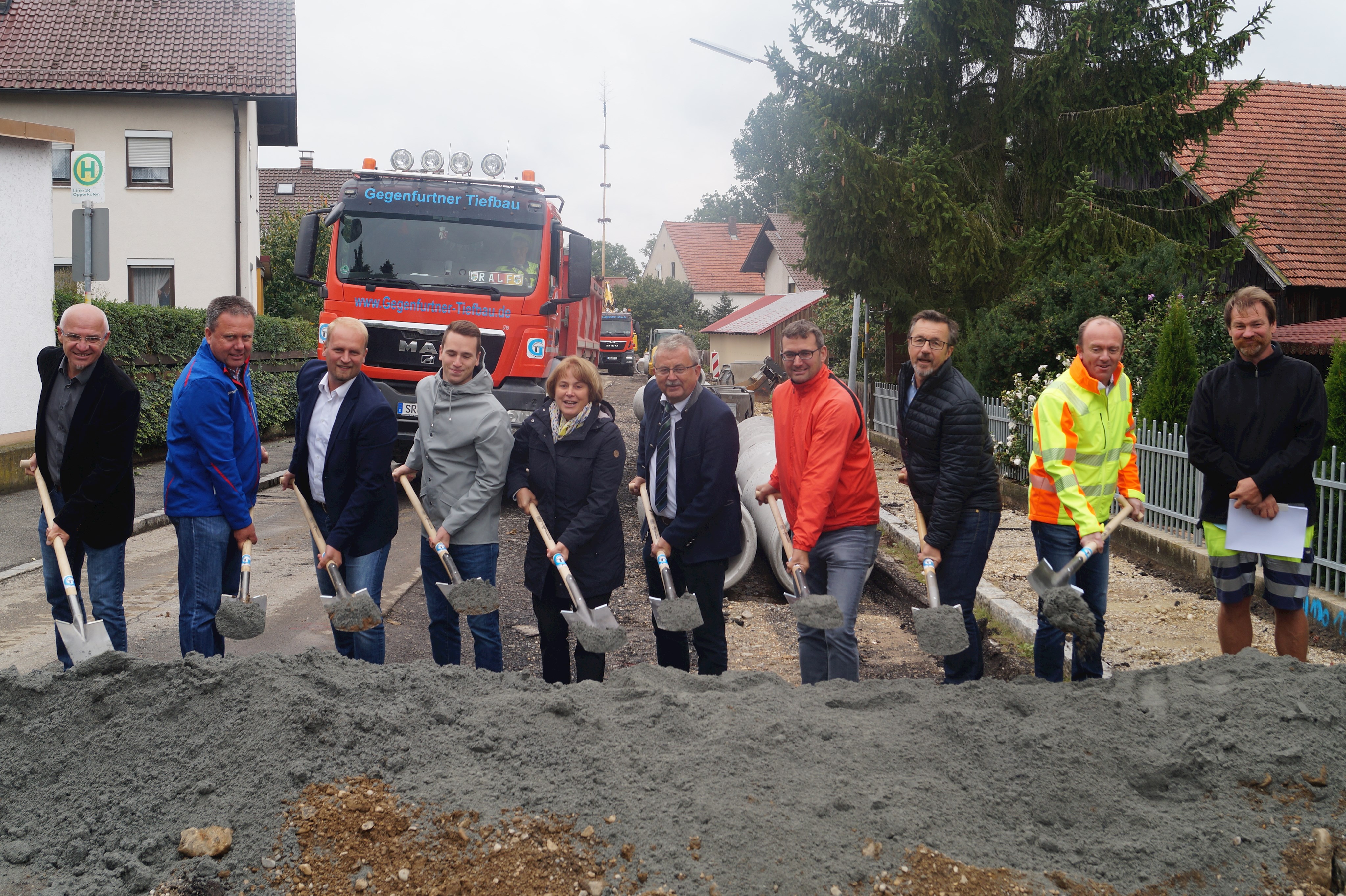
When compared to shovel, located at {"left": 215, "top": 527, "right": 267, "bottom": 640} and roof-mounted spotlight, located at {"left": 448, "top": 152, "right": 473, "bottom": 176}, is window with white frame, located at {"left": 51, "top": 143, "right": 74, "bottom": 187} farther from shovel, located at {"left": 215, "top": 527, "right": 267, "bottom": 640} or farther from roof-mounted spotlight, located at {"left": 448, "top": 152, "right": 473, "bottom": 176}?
shovel, located at {"left": 215, "top": 527, "right": 267, "bottom": 640}

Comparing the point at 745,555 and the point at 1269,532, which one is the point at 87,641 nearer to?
the point at 745,555

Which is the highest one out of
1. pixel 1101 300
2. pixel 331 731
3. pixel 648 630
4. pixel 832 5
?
pixel 832 5

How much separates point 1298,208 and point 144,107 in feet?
76.1

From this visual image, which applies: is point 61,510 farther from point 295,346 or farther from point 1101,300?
point 295,346

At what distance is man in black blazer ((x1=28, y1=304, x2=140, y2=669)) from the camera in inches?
178

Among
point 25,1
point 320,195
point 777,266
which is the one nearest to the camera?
point 25,1

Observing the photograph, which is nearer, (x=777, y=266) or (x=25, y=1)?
(x=25, y=1)

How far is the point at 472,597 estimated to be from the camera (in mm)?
4457

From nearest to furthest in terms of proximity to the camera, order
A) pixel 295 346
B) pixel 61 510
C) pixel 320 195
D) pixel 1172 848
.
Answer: pixel 1172 848, pixel 61 510, pixel 295 346, pixel 320 195

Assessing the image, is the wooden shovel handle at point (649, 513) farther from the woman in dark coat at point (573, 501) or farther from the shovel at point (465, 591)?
the shovel at point (465, 591)

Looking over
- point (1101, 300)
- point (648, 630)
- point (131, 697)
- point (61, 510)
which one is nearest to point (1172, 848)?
point (131, 697)

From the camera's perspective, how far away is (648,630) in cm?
654

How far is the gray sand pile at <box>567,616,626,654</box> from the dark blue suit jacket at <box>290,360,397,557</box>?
1.02 meters

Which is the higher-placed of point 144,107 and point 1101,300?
point 144,107
